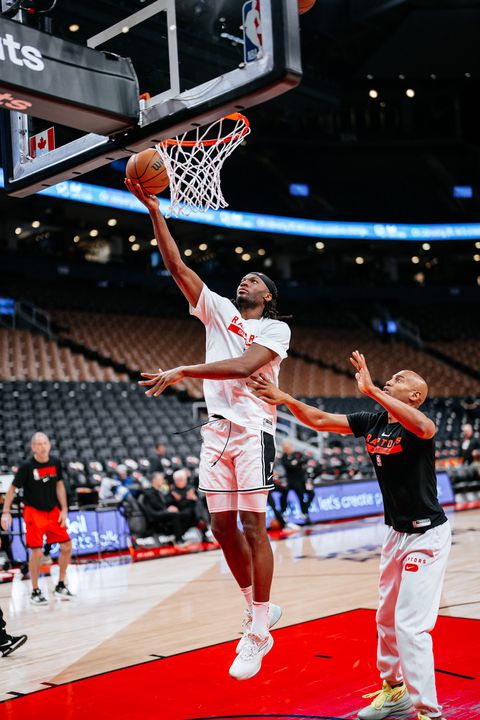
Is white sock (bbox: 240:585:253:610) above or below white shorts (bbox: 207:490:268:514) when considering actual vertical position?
below

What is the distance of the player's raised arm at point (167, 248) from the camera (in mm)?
4152

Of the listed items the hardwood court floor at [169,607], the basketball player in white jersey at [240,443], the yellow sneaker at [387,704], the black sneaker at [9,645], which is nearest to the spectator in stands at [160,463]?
the hardwood court floor at [169,607]

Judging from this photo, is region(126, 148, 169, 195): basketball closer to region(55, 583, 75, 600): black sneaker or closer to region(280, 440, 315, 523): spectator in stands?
region(55, 583, 75, 600): black sneaker

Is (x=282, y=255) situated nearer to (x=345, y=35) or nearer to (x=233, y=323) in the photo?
(x=345, y=35)

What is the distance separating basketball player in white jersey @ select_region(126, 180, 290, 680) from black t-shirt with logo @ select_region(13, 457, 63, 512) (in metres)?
4.13

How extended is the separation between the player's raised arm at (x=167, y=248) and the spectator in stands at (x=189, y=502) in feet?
26.4

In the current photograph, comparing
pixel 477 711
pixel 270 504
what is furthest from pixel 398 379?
pixel 270 504

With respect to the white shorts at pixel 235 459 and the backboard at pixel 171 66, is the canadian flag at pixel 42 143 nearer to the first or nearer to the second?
the backboard at pixel 171 66

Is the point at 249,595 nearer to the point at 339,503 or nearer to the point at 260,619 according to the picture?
the point at 260,619

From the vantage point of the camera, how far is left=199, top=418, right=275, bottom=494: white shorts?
13.7 feet

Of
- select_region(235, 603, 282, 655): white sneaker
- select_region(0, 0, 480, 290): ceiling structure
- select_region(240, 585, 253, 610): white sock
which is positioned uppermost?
select_region(0, 0, 480, 290): ceiling structure

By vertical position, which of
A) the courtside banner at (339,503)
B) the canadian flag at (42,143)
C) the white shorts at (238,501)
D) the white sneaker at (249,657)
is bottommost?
the courtside banner at (339,503)

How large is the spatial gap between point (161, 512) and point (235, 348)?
7821 millimetres

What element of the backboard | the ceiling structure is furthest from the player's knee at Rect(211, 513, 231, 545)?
the ceiling structure
